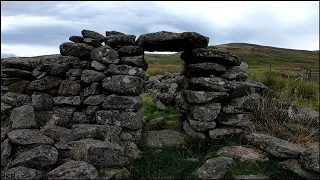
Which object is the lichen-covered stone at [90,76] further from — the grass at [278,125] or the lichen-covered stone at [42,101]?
the grass at [278,125]

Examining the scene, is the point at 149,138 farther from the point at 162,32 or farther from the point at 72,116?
the point at 162,32

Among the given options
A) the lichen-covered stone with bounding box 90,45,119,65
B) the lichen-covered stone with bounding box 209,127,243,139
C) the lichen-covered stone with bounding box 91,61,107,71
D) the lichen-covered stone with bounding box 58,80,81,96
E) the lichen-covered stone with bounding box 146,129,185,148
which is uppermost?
the lichen-covered stone with bounding box 90,45,119,65

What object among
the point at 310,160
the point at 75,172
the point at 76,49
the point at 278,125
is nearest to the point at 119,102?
the point at 76,49

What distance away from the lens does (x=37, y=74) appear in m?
8.20

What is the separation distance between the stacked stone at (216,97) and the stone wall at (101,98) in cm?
3

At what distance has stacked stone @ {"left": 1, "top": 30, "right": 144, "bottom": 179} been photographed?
739cm

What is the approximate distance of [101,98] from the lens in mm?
8164

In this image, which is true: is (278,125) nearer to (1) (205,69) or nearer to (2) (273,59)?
(1) (205,69)

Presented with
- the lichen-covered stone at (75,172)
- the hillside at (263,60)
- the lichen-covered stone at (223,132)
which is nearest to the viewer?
the lichen-covered stone at (75,172)

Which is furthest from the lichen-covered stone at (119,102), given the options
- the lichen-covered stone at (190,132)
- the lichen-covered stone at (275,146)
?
Answer: the lichen-covered stone at (275,146)

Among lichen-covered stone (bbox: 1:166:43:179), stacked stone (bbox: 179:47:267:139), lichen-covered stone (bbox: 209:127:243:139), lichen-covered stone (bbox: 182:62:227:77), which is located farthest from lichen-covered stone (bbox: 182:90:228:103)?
lichen-covered stone (bbox: 1:166:43:179)

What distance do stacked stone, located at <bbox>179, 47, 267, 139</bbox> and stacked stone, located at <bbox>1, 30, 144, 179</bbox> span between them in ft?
4.78

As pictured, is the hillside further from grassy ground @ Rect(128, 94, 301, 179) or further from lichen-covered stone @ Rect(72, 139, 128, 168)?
lichen-covered stone @ Rect(72, 139, 128, 168)

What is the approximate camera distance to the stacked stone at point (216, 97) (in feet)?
28.4
